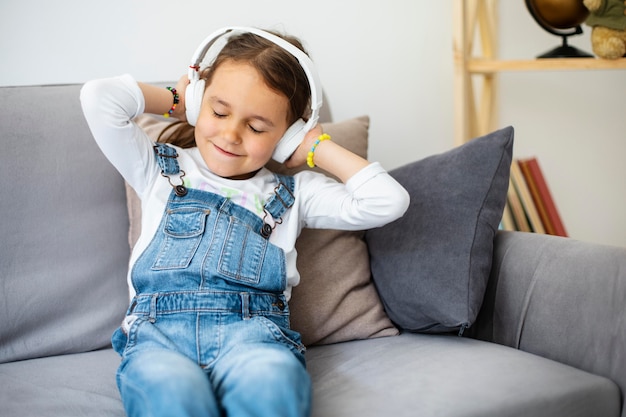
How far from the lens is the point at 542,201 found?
8.13 feet

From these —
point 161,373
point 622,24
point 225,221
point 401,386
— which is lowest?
point 401,386

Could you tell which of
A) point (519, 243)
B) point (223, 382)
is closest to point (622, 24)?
point (519, 243)

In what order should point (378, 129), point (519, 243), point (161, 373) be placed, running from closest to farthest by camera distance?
point (161, 373), point (519, 243), point (378, 129)

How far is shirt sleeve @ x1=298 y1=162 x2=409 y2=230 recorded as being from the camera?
1.35 m

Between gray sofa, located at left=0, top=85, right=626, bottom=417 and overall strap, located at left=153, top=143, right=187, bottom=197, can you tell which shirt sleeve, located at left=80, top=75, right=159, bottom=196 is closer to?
overall strap, located at left=153, top=143, right=187, bottom=197

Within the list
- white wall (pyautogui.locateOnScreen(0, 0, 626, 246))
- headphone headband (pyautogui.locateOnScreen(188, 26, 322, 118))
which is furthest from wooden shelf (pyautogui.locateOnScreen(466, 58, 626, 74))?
headphone headband (pyautogui.locateOnScreen(188, 26, 322, 118))

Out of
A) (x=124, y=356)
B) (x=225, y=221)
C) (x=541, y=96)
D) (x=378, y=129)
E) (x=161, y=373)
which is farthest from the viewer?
(x=541, y=96)

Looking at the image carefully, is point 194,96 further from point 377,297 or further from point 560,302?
point 560,302

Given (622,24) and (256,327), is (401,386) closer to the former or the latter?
(256,327)

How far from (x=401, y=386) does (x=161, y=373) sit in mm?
400

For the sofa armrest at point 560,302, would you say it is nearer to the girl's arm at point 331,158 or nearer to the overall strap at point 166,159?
the girl's arm at point 331,158

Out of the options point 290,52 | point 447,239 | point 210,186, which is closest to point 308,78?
point 290,52

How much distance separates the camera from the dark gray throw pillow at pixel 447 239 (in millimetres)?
1402

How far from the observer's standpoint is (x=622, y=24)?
198 cm
